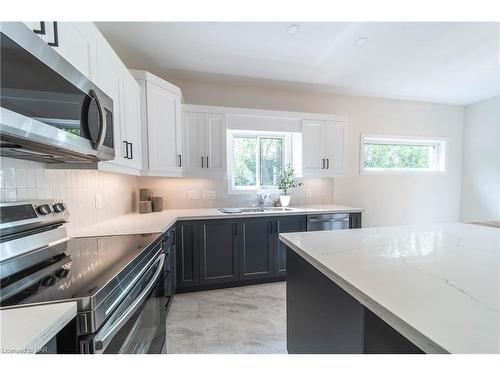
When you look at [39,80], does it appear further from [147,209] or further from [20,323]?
[147,209]

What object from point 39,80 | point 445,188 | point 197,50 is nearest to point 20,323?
point 39,80

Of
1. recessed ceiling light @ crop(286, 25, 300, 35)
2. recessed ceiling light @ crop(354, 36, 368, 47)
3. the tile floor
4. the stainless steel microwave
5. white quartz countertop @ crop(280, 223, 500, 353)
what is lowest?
the tile floor

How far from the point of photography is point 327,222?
2881 millimetres

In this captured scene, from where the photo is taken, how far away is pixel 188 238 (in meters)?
2.45

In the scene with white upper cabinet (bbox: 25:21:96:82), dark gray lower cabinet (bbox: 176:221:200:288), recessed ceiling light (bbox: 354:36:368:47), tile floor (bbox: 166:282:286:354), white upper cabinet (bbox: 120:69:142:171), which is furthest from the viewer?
dark gray lower cabinet (bbox: 176:221:200:288)

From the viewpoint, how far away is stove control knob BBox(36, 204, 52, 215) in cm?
122

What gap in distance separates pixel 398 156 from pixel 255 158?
264 centimetres

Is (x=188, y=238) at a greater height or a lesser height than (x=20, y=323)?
lesser

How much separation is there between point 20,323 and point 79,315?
5.9 inches

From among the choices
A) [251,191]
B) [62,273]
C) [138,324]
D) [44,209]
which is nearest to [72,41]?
[44,209]

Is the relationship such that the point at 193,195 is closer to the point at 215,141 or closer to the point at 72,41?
the point at 215,141

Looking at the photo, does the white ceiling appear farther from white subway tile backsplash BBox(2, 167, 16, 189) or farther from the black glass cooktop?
the black glass cooktop

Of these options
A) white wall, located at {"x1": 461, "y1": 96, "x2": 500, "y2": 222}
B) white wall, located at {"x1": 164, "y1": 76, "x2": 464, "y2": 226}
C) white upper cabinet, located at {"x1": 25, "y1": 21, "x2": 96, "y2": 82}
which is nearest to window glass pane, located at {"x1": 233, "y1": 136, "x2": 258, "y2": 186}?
white wall, located at {"x1": 164, "y1": 76, "x2": 464, "y2": 226}

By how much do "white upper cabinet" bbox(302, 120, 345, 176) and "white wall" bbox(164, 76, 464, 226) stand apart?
0.42 metres
